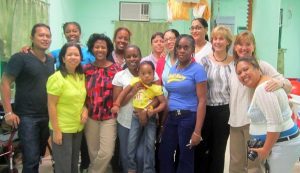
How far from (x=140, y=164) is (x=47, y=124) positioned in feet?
2.94

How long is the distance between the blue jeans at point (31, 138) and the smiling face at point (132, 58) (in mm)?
876

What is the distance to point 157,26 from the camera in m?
7.84

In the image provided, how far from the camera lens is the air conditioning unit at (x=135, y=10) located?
7.87 metres

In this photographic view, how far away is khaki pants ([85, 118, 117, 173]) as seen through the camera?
9.45 feet

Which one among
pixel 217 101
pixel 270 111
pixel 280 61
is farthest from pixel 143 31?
pixel 270 111

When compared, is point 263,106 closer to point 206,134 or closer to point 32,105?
point 206,134

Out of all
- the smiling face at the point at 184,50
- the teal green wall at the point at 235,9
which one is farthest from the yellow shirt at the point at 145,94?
the teal green wall at the point at 235,9

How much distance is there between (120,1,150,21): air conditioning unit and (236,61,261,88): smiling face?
5.84 meters

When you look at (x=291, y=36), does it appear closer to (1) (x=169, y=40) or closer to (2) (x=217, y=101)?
(1) (x=169, y=40)

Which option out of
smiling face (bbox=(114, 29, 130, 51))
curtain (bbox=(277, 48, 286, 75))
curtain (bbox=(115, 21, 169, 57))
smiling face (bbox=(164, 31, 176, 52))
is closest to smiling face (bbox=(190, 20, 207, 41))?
smiling face (bbox=(164, 31, 176, 52))

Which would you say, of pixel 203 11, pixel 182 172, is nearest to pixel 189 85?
pixel 182 172

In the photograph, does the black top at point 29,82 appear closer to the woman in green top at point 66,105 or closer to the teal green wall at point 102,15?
the woman in green top at point 66,105

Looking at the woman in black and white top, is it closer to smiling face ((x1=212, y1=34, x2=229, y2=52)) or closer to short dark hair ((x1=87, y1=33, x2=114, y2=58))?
smiling face ((x1=212, y1=34, x2=229, y2=52))

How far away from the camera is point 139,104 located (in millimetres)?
2830
